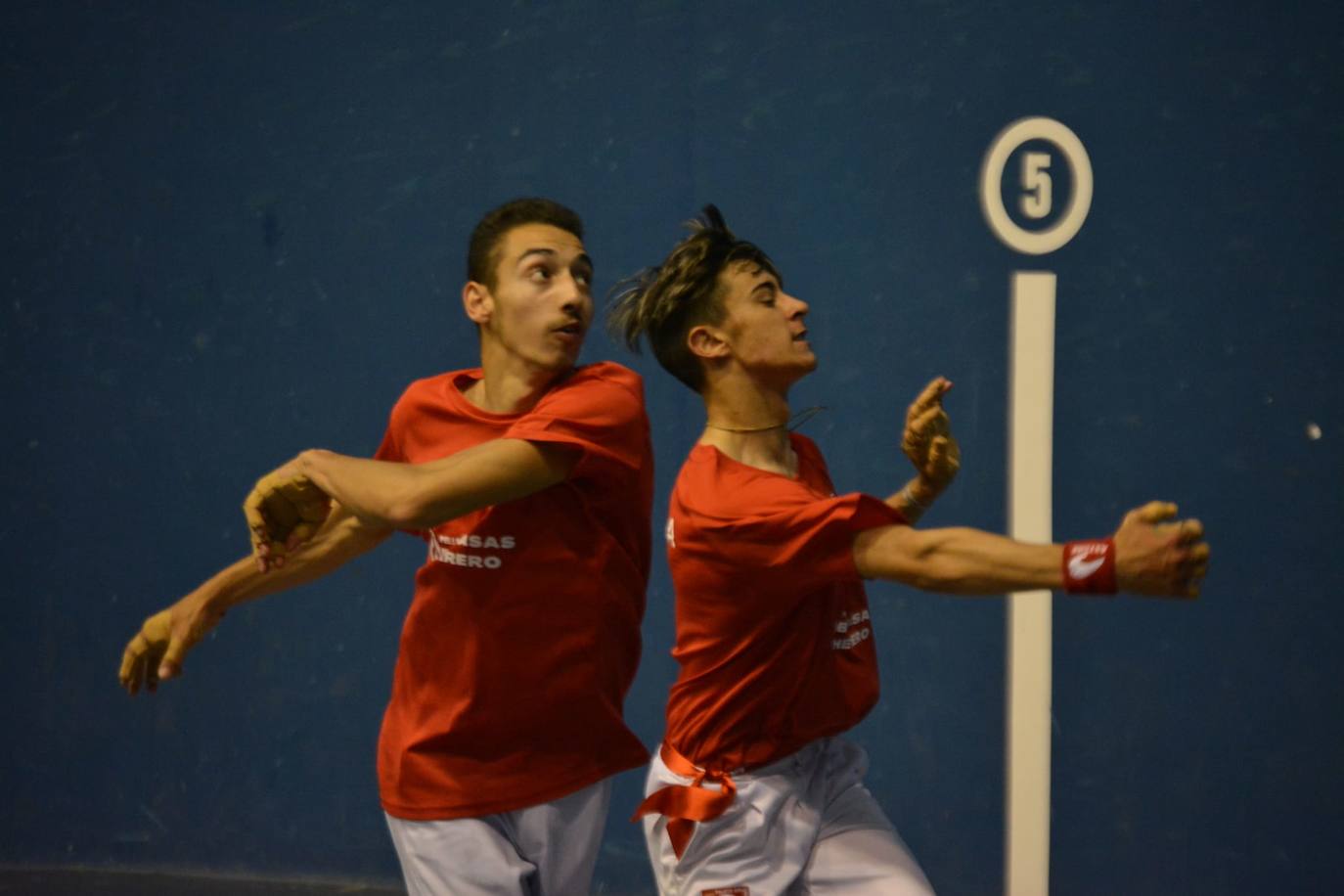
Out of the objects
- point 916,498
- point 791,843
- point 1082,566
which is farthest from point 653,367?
point 1082,566

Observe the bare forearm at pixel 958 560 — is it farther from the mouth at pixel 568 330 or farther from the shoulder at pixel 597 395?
the mouth at pixel 568 330

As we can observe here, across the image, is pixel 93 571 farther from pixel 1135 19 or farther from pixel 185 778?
pixel 1135 19

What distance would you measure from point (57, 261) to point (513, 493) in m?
2.34

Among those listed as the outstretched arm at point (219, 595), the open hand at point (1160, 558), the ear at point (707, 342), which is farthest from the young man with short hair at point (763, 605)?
the outstretched arm at point (219, 595)

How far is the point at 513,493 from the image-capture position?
7.28 ft

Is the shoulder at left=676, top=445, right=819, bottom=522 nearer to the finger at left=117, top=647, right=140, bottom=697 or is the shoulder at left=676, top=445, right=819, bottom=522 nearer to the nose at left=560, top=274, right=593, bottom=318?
the nose at left=560, top=274, right=593, bottom=318

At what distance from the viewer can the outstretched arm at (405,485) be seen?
2182 mm

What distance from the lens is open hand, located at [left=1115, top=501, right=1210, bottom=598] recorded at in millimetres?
1797

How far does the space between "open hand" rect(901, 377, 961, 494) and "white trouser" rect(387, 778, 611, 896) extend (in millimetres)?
737

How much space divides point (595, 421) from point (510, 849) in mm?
653

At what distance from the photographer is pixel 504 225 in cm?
259

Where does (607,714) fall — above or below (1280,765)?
above

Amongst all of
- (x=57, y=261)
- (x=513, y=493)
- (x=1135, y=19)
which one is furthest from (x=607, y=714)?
(x=57, y=261)

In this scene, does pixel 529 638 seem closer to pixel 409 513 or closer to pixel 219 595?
pixel 409 513
